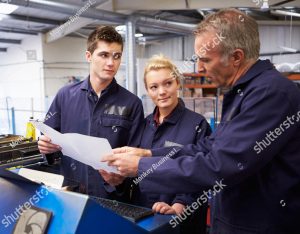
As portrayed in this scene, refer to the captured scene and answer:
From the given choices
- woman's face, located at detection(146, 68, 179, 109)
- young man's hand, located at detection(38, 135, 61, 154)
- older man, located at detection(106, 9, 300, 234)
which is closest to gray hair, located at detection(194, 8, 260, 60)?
older man, located at detection(106, 9, 300, 234)

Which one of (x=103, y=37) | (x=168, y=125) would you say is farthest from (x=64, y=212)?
(x=103, y=37)

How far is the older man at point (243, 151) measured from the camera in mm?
840

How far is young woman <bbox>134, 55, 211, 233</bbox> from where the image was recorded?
1335 mm

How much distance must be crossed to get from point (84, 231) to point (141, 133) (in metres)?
0.85

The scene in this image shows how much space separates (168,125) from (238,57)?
0.57m

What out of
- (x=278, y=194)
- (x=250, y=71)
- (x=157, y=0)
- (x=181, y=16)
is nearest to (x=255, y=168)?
(x=278, y=194)

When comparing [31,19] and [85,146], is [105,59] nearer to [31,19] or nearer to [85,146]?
[85,146]

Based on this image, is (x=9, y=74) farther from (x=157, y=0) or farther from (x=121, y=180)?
(x=121, y=180)

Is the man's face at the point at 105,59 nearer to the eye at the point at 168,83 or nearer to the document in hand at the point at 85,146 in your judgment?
the eye at the point at 168,83

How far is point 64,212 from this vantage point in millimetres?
740

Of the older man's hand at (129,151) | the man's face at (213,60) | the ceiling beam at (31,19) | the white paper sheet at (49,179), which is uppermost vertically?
the ceiling beam at (31,19)

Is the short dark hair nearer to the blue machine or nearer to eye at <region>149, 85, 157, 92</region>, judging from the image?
eye at <region>149, 85, 157, 92</region>

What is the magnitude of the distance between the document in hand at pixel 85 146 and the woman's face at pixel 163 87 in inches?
20.3

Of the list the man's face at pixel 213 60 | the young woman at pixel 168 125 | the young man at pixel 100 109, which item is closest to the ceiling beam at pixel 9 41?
the young man at pixel 100 109
